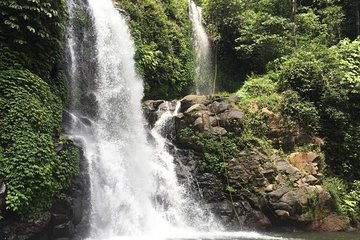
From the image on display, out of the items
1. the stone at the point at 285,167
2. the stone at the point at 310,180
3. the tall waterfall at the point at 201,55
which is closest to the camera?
the stone at the point at 310,180

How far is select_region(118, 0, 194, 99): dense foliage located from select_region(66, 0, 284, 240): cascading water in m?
1.13

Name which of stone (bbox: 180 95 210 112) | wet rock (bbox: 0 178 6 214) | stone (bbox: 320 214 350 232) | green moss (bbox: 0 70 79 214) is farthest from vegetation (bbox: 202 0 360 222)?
wet rock (bbox: 0 178 6 214)

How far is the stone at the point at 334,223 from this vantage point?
44.0 ft

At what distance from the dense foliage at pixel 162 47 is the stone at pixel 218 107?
401 centimetres

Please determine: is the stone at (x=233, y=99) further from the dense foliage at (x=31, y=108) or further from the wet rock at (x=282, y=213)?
the dense foliage at (x=31, y=108)

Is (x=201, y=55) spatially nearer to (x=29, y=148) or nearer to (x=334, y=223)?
(x=334, y=223)

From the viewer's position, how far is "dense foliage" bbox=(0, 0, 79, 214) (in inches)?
350

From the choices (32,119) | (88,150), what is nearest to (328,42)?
(88,150)

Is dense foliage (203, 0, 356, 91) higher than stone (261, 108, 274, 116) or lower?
higher

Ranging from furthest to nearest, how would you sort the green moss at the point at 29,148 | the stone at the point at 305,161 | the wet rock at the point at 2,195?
1. the stone at the point at 305,161
2. the green moss at the point at 29,148
3. the wet rock at the point at 2,195

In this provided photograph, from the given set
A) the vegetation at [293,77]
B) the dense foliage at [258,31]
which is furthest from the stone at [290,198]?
the dense foliage at [258,31]

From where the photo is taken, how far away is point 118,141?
14.2m

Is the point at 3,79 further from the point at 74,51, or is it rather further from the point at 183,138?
the point at 183,138

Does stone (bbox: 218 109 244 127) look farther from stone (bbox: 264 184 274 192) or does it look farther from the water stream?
stone (bbox: 264 184 274 192)
